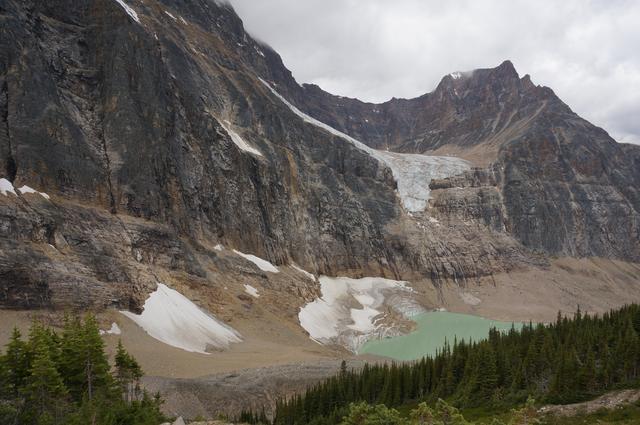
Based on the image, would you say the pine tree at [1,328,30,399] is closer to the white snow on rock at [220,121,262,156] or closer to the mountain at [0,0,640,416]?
the mountain at [0,0,640,416]

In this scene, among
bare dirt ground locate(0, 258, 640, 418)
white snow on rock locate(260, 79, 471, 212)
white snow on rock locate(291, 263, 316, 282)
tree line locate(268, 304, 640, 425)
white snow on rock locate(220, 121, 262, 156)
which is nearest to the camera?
tree line locate(268, 304, 640, 425)

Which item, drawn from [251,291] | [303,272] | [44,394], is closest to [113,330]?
[251,291]

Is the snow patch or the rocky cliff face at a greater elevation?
the rocky cliff face

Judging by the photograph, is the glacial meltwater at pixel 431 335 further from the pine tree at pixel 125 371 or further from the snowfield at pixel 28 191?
the snowfield at pixel 28 191

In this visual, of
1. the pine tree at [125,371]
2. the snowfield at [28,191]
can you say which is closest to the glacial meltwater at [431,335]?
the pine tree at [125,371]

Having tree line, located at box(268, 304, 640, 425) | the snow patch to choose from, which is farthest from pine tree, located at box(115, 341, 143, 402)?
the snow patch

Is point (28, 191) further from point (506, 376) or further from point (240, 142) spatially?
point (506, 376)
